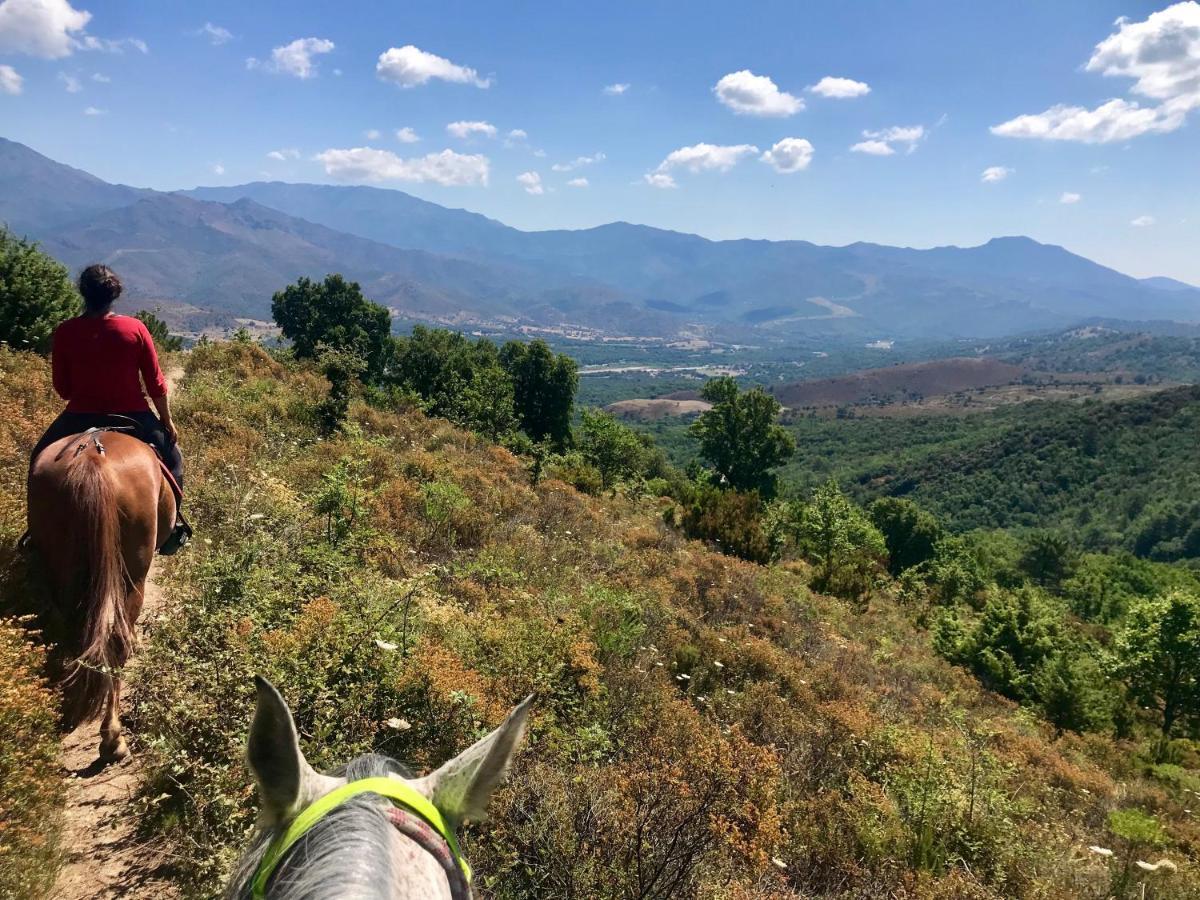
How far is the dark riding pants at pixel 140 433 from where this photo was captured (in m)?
3.96

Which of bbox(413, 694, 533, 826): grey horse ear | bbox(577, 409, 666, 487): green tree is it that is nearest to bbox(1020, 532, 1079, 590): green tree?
bbox(577, 409, 666, 487): green tree

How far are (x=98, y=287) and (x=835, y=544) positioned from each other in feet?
69.5

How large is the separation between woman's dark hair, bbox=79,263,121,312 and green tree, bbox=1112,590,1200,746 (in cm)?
1917

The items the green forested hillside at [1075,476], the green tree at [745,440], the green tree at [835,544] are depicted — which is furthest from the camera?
the green forested hillside at [1075,476]

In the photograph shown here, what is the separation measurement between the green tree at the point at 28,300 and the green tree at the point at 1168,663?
24083mm

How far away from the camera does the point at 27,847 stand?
2.54 m

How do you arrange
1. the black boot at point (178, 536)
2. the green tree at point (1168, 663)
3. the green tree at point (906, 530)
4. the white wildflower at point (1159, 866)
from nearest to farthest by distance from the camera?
the white wildflower at point (1159, 866) → the black boot at point (178, 536) → the green tree at point (1168, 663) → the green tree at point (906, 530)

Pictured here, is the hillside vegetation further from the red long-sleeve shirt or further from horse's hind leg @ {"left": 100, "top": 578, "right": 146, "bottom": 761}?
the red long-sleeve shirt

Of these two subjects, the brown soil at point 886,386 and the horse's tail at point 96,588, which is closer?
the horse's tail at point 96,588

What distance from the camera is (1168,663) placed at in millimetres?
13711

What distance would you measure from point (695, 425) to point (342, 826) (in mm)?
31006

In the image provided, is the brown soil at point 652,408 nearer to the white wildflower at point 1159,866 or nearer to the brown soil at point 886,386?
the brown soil at point 886,386

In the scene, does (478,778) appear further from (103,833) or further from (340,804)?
(103,833)

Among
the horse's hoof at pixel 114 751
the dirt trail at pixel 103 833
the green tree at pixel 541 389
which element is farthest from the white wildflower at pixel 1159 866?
the green tree at pixel 541 389
